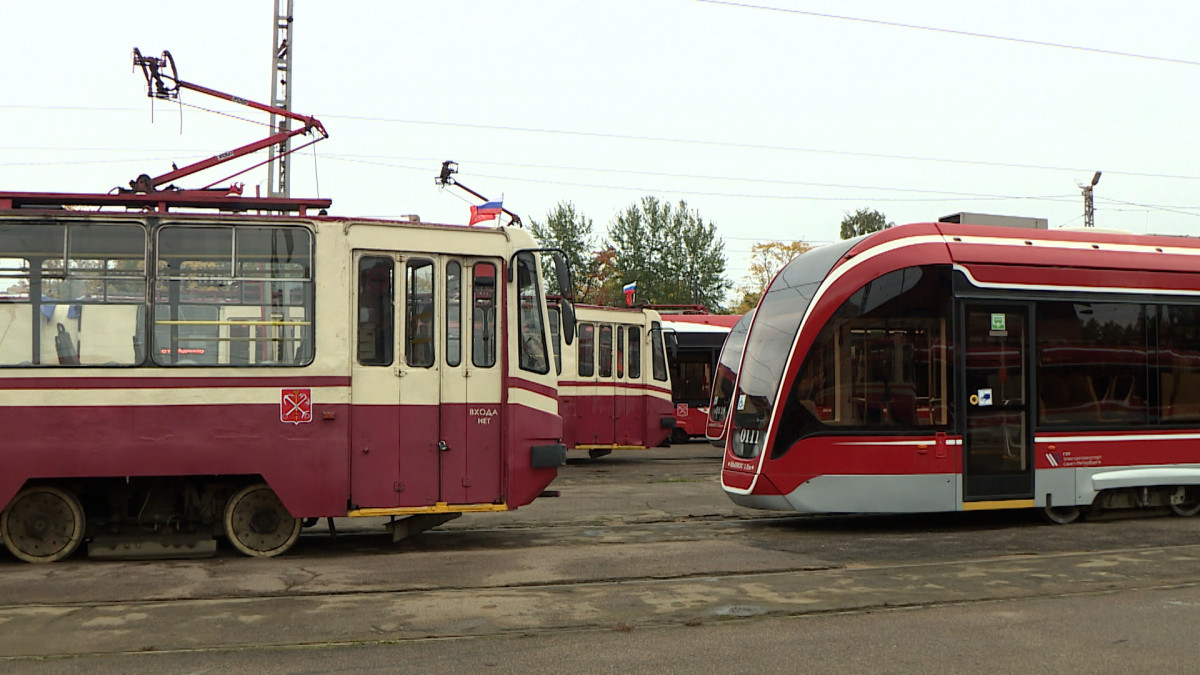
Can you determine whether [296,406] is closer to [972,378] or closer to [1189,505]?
[972,378]

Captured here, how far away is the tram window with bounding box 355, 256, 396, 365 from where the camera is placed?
999 cm

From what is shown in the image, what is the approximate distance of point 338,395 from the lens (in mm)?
9859

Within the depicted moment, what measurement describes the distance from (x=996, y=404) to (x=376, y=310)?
6.72 metres

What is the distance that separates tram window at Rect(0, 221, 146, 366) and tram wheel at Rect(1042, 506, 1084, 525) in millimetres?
9656

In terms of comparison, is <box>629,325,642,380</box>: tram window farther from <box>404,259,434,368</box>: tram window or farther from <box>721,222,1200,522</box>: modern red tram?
<box>404,259,434,368</box>: tram window

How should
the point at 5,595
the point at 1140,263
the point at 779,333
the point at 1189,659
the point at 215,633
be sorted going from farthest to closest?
the point at 1140,263
the point at 779,333
the point at 5,595
the point at 215,633
the point at 1189,659

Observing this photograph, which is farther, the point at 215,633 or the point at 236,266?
the point at 236,266

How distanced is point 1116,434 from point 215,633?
9.88 m

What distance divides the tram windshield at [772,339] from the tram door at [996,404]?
1.68m

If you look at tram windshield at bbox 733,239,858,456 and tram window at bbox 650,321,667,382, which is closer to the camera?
tram windshield at bbox 733,239,858,456

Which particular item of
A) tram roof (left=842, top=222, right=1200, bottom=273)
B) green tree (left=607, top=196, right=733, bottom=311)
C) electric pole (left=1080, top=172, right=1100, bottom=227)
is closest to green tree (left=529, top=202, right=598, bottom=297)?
green tree (left=607, top=196, right=733, bottom=311)

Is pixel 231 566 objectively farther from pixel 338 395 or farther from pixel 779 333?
pixel 779 333

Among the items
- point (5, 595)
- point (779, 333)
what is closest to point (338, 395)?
point (5, 595)

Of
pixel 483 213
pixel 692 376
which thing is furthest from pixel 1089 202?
pixel 483 213
